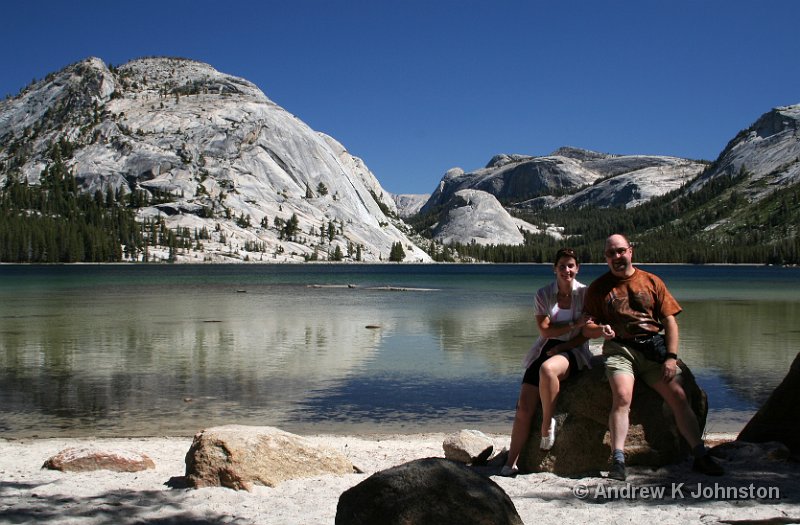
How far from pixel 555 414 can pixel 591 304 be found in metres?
1.62

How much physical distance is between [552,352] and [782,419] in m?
4.13

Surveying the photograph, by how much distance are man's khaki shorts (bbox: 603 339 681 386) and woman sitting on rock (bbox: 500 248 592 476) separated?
0.42 m

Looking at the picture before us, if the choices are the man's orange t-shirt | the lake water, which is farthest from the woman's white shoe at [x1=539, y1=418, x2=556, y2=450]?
the lake water

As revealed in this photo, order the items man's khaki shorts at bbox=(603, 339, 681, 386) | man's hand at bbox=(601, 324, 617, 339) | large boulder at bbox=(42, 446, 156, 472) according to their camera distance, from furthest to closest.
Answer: large boulder at bbox=(42, 446, 156, 472)
man's khaki shorts at bbox=(603, 339, 681, 386)
man's hand at bbox=(601, 324, 617, 339)

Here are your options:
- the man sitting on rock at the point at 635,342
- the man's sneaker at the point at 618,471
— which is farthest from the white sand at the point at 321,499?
the man sitting on rock at the point at 635,342

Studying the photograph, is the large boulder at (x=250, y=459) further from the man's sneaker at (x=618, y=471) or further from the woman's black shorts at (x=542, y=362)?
the man's sneaker at (x=618, y=471)

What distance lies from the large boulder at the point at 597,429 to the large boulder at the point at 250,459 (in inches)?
135

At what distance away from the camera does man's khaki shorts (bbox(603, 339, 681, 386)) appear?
933 cm

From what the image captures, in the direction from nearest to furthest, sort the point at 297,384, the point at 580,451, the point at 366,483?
the point at 366,483
the point at 580,451
the point at 297,384

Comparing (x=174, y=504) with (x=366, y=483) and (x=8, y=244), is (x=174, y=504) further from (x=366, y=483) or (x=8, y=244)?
(x=8, y=244)

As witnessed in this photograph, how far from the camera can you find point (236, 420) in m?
17.8

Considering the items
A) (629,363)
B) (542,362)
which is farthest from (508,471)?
(629,363)

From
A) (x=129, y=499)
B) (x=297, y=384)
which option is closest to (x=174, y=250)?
(x=297, y=384)

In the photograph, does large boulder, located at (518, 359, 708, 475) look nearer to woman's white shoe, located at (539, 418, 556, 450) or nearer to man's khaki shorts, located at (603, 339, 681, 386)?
woman's white shoe, located at (539, 418, 556, 450)
